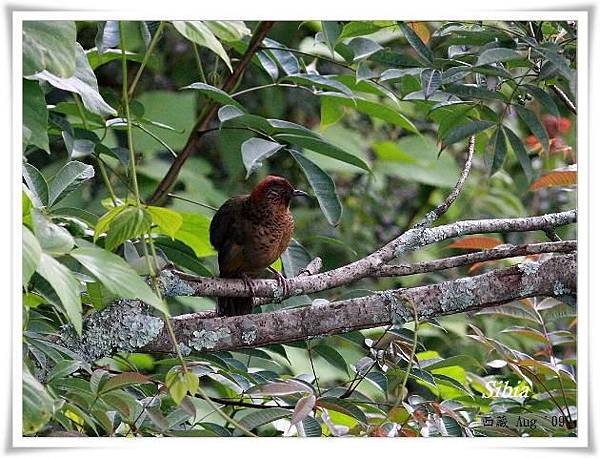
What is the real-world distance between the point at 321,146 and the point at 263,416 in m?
0.44

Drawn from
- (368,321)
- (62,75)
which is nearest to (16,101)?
(62,75)

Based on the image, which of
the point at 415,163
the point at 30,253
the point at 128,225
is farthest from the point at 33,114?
the point at 415,163

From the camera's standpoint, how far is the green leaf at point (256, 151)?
1339 mm

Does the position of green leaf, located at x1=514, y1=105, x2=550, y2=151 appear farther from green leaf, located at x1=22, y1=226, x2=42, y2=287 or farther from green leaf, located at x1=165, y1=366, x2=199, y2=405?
green leaf, located at x1=22, y1=226, x2=42, y2=287

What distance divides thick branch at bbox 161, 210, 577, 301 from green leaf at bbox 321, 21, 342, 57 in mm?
349

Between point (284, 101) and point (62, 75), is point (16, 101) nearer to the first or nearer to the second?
point (62, 75)

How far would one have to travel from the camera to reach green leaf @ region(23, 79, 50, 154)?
1139 mm

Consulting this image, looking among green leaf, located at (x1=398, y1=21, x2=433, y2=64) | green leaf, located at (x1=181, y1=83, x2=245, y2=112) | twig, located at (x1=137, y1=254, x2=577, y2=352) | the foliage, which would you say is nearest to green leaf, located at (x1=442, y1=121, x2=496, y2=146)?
the foliage

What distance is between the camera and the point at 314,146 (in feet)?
4.79

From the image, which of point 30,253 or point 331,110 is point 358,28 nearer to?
point 331,110

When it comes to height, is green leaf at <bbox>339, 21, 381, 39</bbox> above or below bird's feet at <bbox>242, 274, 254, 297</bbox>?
above

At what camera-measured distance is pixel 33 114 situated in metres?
1.15

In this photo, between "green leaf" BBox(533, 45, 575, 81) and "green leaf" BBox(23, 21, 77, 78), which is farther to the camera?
"green leaf" BBox(533, 45, 575, 81)
